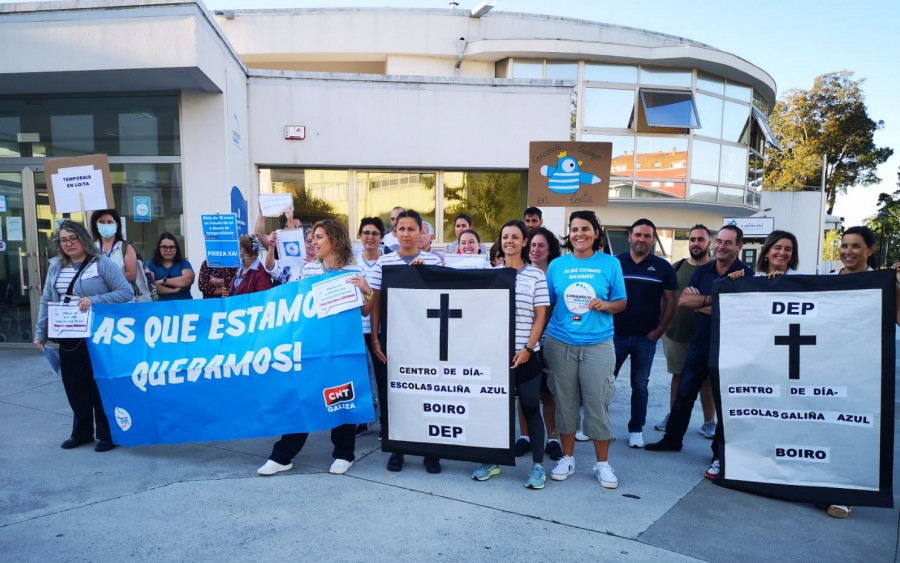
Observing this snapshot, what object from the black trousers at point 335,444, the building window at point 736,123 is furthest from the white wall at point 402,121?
the building window at point 736,123

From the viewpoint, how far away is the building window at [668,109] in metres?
15.8

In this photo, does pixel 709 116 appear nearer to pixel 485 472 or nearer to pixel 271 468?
pixel 485 472

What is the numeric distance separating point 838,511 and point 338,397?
330cm

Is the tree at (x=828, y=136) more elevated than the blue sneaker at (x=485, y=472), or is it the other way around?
the tree at (x=828, y=136)

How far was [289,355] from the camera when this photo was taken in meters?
3.82

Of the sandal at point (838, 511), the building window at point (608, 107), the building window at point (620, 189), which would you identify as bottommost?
the sandal at point (838, 511)

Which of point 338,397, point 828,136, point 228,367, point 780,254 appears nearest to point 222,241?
point 228,367

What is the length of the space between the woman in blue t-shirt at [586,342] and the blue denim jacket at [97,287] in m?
3.50

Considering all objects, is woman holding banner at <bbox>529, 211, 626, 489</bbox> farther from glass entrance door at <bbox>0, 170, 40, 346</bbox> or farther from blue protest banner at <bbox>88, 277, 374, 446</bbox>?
glass entrance door at <bbox>0, 170, 40, 346</bbox>

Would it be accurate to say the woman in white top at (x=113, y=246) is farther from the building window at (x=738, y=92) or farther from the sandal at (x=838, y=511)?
the building window at (x=738, y=92)

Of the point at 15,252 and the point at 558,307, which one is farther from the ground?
the point at 15,252

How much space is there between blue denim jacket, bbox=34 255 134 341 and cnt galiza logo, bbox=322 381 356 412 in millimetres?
1983

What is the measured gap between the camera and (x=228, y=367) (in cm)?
391

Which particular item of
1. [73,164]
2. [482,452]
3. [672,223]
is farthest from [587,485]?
[672,223]
